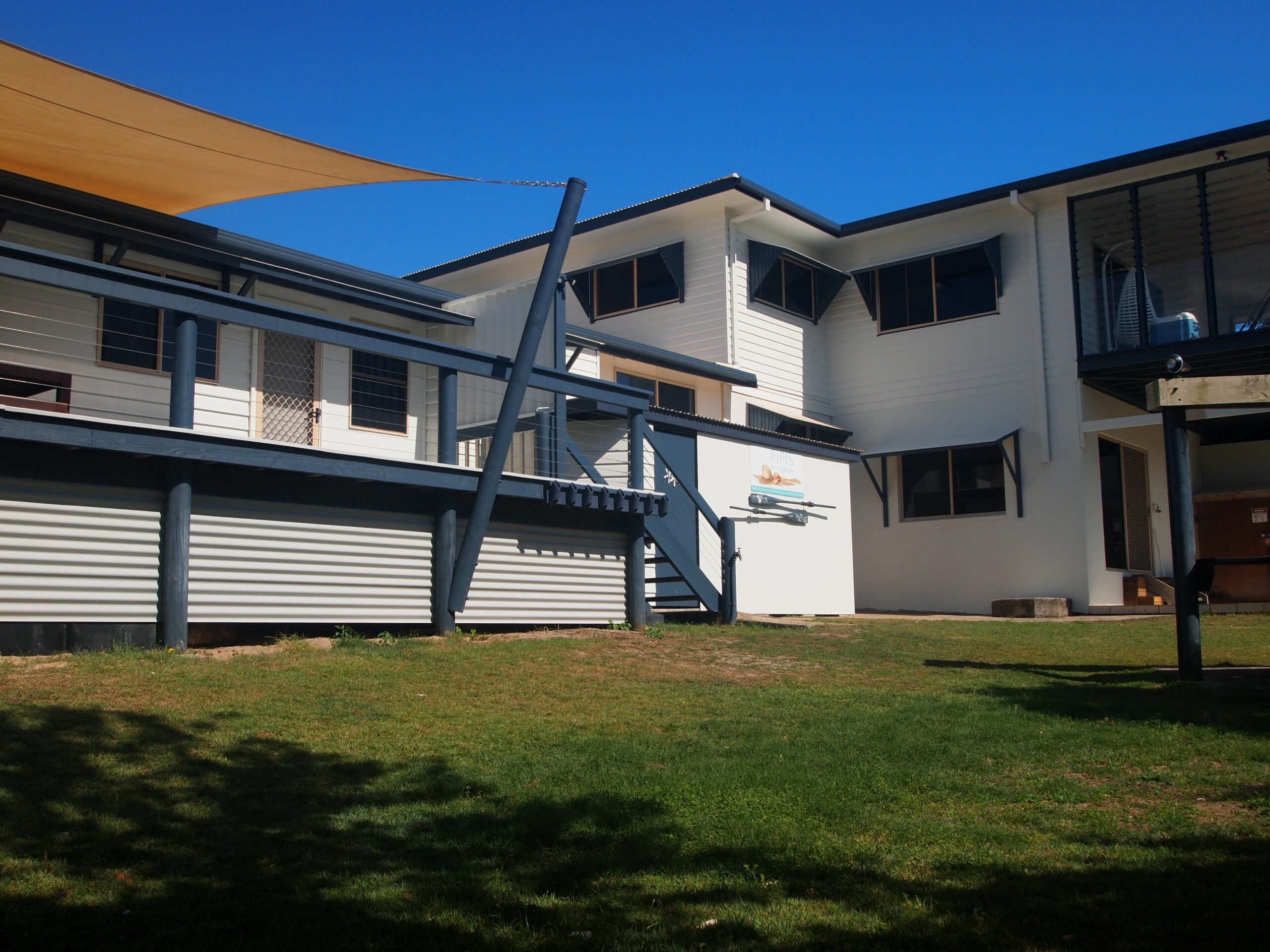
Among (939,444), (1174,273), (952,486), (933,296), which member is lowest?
(952,486)

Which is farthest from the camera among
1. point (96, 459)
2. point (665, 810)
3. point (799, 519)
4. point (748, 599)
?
point (799, 519)

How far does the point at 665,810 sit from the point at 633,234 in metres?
19.7

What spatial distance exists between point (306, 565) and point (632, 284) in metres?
14.3

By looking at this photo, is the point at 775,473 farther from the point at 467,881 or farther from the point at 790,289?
the point at 467,881

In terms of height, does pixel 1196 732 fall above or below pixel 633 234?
below

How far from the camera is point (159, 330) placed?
13.5 m

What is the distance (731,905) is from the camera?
424cm

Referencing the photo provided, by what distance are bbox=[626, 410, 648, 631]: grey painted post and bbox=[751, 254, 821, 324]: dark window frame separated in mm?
9220

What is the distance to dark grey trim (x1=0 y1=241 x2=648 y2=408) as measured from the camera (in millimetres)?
9500

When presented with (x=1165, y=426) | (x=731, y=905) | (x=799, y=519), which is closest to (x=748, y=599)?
(x=799, y=519)

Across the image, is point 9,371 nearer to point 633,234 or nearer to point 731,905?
point 731,905

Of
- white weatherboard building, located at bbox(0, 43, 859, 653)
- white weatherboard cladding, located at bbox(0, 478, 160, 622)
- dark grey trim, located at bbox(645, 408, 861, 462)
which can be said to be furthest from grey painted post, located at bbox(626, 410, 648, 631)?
white weatherboard cladding, located at bbox(0, 478, 160, 622)

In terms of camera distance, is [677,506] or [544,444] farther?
[677,506]

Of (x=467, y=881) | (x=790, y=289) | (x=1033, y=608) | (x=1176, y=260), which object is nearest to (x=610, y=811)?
(x=467, y=881)
